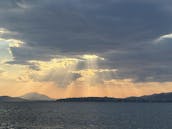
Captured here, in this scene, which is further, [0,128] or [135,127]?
[135,127]

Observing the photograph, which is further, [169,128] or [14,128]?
[169,128]

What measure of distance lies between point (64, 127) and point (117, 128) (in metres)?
20.2

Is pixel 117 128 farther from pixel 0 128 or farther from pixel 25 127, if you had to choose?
pixel 0 128

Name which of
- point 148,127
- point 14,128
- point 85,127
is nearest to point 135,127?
point 148,127

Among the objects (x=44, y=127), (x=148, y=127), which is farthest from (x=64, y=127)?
(x=148, y=127)

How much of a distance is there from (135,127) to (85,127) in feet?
63.8

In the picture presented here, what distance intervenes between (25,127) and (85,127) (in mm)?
22780

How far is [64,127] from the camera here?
14538 cm

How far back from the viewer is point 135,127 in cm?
14750

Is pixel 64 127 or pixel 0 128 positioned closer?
pixel 0 128

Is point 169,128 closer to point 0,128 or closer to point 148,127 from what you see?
point 148,127

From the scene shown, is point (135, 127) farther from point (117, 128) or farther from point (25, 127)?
point (25, 127)

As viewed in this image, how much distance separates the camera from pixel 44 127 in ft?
473

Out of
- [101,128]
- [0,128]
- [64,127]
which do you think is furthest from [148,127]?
[0,128]
